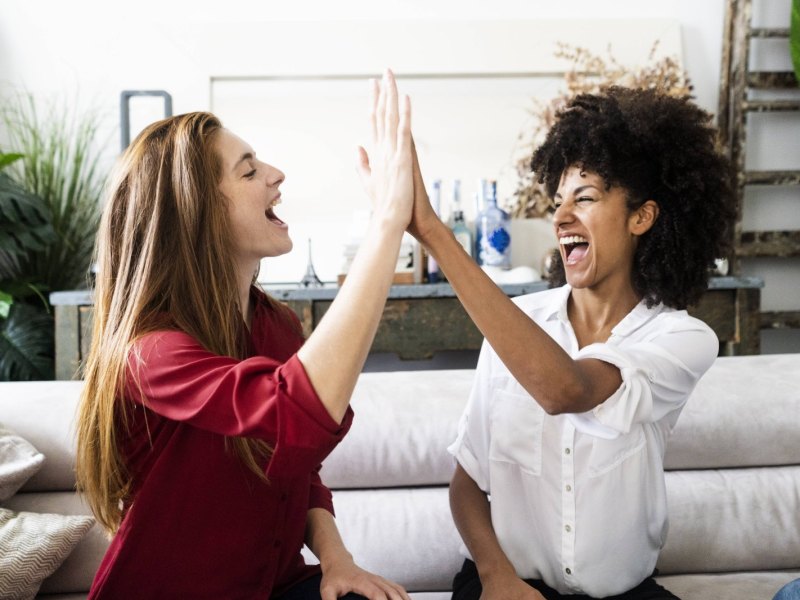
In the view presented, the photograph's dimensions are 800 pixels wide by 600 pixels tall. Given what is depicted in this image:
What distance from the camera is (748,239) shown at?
136 inches

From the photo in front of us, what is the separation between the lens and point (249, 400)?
3.23 ft

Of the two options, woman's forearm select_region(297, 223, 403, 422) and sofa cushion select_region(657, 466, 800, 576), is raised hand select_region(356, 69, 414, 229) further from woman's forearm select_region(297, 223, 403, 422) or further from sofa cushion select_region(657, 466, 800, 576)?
sofa cushion select_region(657, 466, 800, 576)

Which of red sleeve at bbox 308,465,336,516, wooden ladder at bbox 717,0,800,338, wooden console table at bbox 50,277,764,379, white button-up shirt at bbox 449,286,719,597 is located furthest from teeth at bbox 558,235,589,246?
wooden ladder at bbox 717,0,800,338

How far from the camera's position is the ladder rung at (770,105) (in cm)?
339

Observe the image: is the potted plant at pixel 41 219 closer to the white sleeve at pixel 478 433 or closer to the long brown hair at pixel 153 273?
the long brown hair at pixel 153 273

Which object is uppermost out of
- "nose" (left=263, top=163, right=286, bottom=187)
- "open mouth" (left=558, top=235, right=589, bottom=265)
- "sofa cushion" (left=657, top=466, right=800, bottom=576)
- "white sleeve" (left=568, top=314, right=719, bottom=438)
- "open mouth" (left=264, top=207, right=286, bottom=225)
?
"nose" (left=263, top=163, right=286, bottom=187)

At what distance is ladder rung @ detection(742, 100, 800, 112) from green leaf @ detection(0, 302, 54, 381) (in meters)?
2.92

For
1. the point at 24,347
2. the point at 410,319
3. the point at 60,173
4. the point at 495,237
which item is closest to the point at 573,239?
the point at 410,319

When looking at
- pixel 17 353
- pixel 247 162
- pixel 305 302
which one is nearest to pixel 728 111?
pixel 305 302

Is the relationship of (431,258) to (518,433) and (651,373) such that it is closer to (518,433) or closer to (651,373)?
(518,433)

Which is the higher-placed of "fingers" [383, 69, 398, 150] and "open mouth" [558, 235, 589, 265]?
"fingers" [383, 69, 398, 150]

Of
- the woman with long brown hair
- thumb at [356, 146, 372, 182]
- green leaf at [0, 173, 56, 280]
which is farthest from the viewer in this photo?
green leaf at [0, 173, 56, 280]

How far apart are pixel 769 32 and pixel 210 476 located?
10.3ft

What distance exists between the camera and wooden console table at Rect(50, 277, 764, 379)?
285 centimetres
